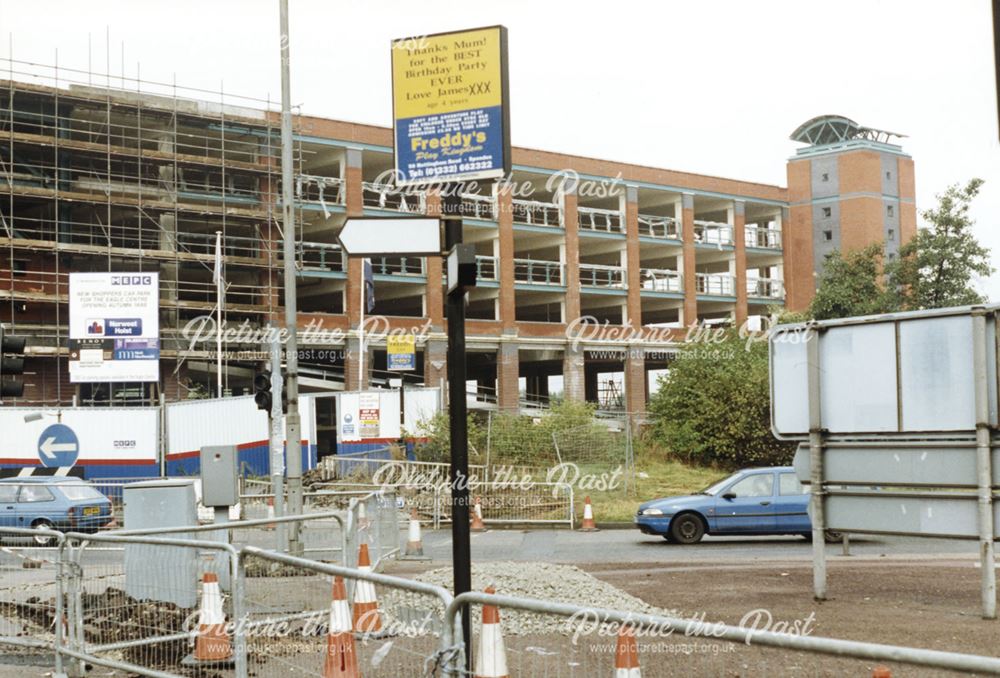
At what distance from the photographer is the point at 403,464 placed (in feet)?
98.5

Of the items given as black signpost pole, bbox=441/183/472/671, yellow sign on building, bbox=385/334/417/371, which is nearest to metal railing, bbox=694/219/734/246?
yellow sign on building, bbox=385/334/417/371

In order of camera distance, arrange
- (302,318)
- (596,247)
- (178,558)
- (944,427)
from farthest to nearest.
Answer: (596,247) < (302,318) < (944,427) < (178,558)

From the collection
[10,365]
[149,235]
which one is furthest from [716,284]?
[10,365]

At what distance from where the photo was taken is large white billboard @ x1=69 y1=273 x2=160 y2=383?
1496 inches

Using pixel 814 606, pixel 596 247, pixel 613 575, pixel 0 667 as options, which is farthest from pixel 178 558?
Result: pixel 596 247

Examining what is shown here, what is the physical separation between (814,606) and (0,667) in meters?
7.78

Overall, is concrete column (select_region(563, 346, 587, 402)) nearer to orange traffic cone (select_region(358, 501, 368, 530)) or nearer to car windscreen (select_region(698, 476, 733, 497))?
car windscreen (select_region(698, 476, 733, 497))

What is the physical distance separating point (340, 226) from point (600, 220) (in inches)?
1054

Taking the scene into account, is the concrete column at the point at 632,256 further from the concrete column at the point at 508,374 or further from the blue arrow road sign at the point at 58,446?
the blue arrow road sign at the point at 58,446

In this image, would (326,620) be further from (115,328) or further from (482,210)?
(482,210)

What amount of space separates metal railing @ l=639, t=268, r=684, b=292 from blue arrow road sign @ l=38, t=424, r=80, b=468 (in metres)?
39.3

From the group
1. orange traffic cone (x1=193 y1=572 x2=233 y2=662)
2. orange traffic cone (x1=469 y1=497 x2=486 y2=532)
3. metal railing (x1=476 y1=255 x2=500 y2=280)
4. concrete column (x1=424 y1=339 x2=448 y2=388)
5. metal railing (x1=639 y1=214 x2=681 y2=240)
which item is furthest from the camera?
metal railing (x1=639 y1=214 x2=681 y2=240)

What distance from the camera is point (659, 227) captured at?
66.4 metres

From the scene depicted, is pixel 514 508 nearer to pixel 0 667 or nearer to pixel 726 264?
pixel 0 667
